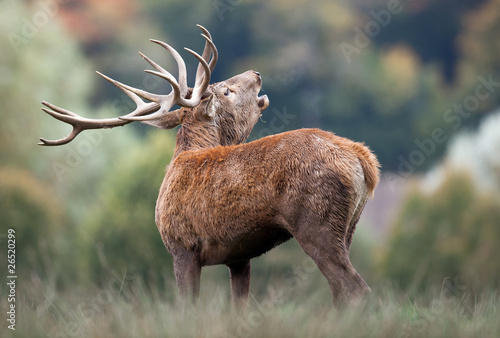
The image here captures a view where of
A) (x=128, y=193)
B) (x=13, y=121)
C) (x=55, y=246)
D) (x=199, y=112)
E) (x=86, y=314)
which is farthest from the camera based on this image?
(x=13, y=121)

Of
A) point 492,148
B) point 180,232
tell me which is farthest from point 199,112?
point 492,148

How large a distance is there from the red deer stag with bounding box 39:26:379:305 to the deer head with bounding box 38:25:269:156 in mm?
20

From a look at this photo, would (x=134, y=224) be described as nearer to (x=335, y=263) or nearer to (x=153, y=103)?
(x=153, y=103)

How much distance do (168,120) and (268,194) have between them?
1917 millimetres

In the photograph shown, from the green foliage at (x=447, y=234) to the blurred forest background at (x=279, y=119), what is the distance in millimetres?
45

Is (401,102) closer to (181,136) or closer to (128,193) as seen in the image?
(128,193)

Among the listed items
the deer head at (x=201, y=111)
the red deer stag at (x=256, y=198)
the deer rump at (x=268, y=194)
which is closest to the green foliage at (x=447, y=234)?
the deer head at (x=201, y=111)

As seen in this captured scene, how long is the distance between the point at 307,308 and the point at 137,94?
3.12 metres

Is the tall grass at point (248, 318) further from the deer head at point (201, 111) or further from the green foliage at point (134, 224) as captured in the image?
the green foliage at point (134, 224)

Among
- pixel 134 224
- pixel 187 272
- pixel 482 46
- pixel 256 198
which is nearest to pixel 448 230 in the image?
pixel 134 224

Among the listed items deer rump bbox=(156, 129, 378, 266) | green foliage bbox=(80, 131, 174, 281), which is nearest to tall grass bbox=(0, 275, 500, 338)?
deer rump bbox=(156, 129, 378, 266)

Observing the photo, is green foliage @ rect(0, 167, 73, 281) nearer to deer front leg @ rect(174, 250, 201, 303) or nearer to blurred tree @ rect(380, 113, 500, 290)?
blurred tree @ rect(380, 113, 500, 290)

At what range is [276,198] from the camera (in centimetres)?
622

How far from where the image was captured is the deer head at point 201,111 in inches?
297
